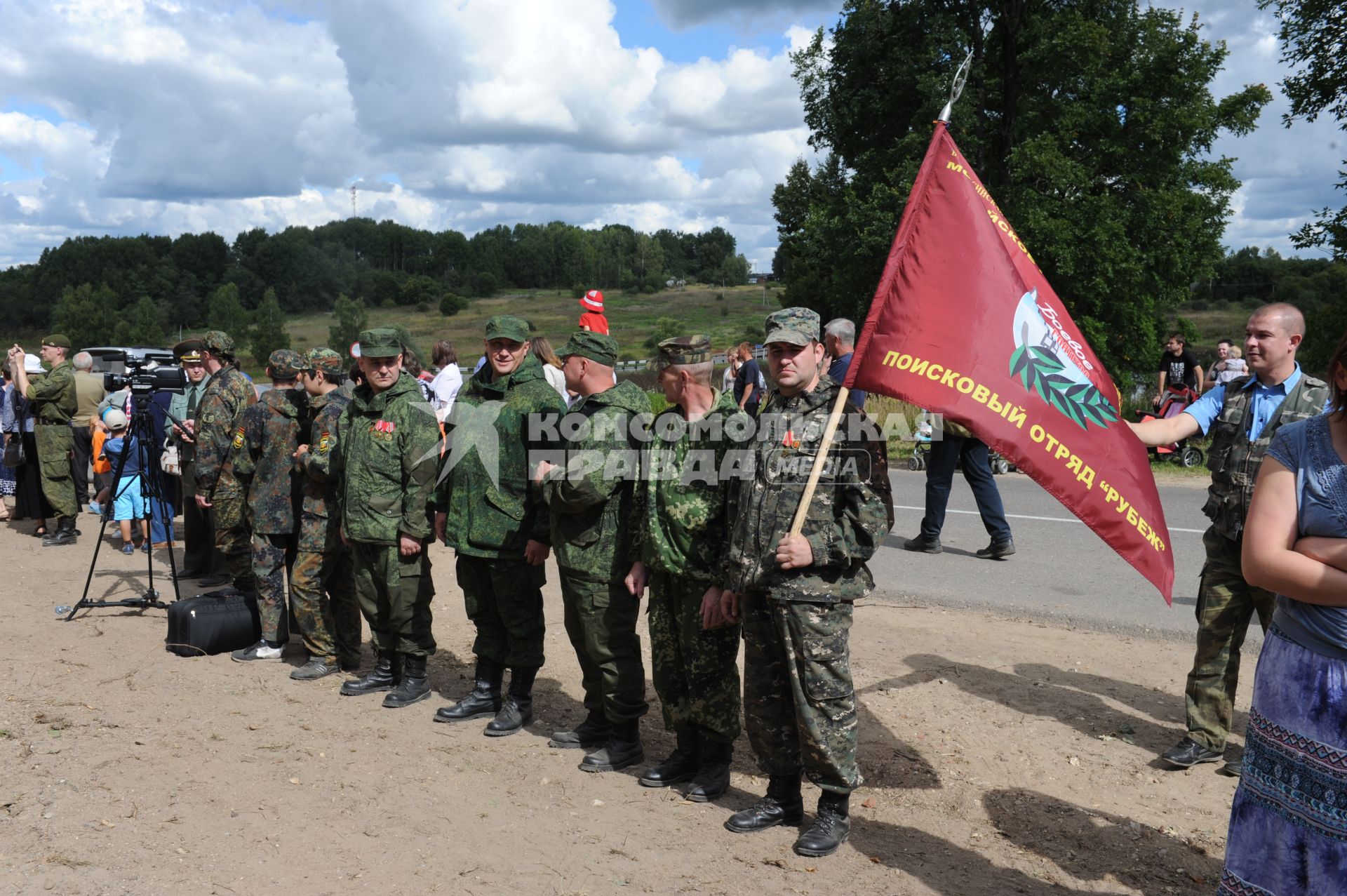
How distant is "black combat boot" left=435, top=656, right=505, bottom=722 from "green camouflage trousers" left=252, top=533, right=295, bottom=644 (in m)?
1.79

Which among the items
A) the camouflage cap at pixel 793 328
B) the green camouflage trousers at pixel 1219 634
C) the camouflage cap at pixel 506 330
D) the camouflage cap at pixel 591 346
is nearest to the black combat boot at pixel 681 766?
the camouflage cap at pixel 591 346

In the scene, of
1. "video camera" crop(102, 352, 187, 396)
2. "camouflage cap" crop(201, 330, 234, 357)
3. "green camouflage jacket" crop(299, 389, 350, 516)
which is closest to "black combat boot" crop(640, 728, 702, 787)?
"green camouflage jacket" crop(299, 389, 350, 516)

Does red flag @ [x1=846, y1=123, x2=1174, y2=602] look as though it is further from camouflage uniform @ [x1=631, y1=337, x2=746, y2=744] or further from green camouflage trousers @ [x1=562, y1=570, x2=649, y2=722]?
green camouflage trousers @ [x1=562, y1=570, x2=649, y2=722]

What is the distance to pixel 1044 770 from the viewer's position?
193 inches

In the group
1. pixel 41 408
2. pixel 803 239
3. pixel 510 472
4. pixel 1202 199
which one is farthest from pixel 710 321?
pixel 510 472

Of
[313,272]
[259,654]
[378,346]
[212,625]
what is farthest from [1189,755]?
[313,272]

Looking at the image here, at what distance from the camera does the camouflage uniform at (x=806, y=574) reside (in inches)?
156

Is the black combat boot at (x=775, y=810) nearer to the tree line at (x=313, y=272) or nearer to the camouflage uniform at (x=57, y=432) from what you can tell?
the camouflage uniform at (x=57, y=432)

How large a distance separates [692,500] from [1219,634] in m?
2.64

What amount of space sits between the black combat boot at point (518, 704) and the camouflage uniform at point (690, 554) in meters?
1.21

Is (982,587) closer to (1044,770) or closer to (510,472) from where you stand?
(1044,770)

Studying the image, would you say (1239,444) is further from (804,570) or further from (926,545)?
(926,545)

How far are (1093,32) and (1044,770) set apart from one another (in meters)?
20.6

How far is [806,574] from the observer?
398 centimetres
